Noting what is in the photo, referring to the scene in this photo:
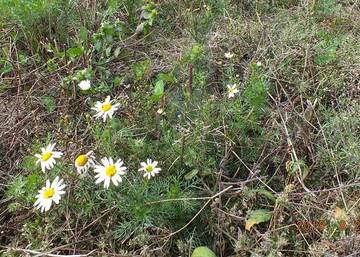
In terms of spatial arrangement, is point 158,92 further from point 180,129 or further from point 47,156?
point 47,156

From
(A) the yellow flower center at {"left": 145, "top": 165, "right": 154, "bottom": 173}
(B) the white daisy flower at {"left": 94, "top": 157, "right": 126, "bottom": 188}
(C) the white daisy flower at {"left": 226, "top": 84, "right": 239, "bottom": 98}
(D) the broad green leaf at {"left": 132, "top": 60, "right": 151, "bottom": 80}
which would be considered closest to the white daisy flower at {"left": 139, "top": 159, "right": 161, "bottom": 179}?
(A) the yellow flower center at {"left": 145, "top": 165, "right": 154, "bottom": 173}

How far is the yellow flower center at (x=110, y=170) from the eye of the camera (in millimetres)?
1658

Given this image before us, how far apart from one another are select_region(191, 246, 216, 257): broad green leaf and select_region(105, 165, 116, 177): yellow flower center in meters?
0.38

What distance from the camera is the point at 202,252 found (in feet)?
5.47

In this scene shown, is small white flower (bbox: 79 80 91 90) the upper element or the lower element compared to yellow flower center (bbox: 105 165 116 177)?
lower

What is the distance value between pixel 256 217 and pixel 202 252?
0.24m

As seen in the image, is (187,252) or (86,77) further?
(86,77)

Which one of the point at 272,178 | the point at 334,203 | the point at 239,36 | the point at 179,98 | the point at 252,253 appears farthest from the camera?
the point at 239,36

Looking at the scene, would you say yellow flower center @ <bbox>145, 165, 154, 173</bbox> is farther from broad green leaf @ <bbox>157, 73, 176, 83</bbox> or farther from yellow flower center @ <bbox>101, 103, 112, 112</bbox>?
broad green leaf @ <bbox>157, 73, 176, 83</bbox>

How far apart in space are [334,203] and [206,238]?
472 mm

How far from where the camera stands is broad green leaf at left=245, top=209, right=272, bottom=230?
5.66 ft

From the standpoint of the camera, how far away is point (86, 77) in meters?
2.33

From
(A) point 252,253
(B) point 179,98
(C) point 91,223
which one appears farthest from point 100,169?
(B) point 179,98

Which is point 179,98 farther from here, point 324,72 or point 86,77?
point 324,72
